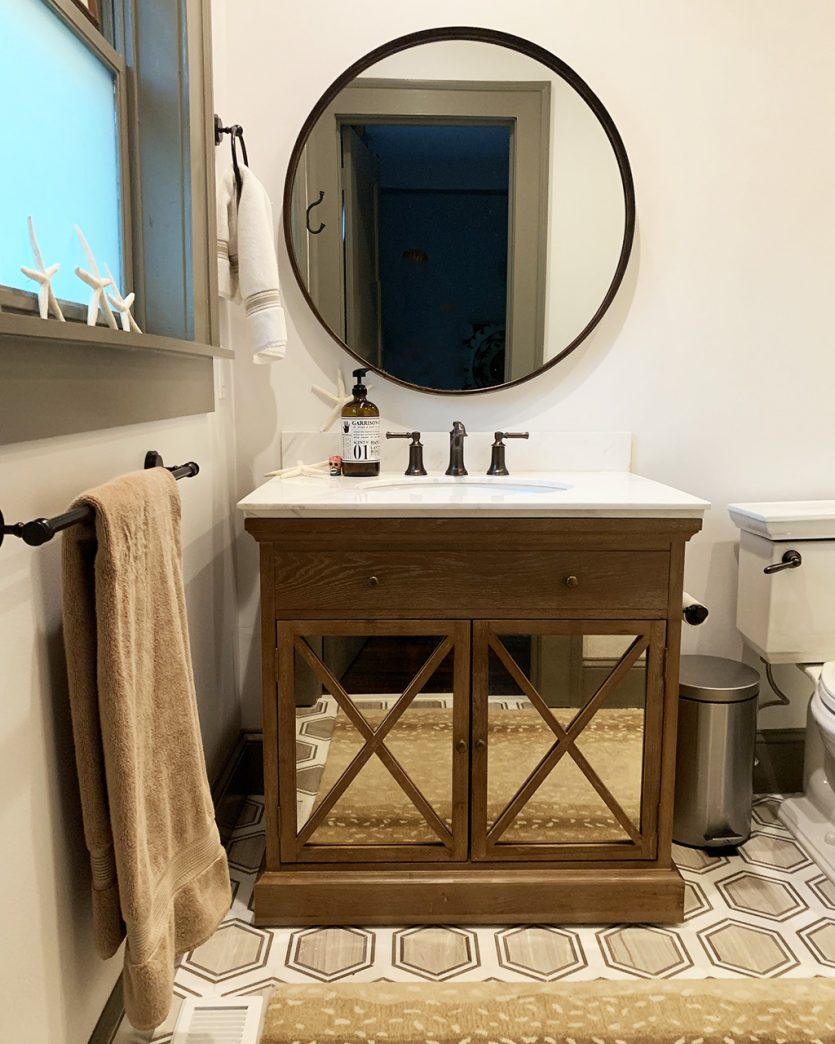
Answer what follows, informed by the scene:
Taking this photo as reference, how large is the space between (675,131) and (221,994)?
199 cm

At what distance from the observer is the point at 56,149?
1.30 metres

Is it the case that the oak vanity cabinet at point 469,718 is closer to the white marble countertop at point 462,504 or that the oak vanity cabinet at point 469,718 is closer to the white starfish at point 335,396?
the white marble countertop at point 462,504

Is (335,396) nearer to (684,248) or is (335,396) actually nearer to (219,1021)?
(684,248)

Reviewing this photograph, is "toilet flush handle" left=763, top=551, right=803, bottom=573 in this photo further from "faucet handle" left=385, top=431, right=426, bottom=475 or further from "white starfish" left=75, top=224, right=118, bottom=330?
"white starfish" left=75, top=224, right=118, bottom=330

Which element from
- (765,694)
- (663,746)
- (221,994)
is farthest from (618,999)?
(765,694)

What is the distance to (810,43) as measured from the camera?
6.26 feet

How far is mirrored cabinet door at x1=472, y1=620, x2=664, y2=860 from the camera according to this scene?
155 cm

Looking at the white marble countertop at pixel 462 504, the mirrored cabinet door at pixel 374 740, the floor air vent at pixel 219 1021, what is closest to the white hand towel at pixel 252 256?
the white marble countertop at pixel 462 504

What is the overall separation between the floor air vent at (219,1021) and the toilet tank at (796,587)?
1.28 m

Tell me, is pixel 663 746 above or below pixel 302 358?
below

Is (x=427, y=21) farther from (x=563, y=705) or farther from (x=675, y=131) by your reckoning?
(x=563, y=705)

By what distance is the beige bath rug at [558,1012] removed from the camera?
133cm

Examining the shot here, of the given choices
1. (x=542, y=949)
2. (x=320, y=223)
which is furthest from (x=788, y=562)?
(x=320, y=223)

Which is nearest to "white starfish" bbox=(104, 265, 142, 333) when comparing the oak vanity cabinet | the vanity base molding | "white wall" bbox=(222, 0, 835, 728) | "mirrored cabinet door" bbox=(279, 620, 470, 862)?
the oak vanity cabinet
